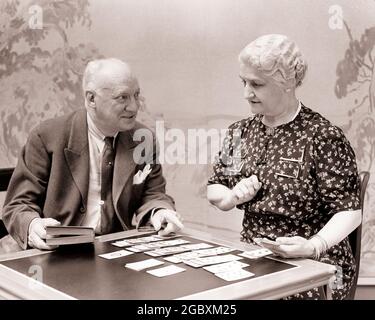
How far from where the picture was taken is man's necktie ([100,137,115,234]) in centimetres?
267

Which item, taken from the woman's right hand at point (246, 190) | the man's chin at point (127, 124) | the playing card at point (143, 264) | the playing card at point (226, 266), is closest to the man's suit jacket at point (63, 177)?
the man's chin at point (127, 124)

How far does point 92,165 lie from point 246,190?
0.76m

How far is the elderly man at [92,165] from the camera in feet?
8.54

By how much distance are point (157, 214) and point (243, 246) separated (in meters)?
0.48

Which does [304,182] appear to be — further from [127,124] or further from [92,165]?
[92,165]

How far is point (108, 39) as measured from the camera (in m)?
3.88

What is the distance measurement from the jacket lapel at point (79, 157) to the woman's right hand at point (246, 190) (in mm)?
690

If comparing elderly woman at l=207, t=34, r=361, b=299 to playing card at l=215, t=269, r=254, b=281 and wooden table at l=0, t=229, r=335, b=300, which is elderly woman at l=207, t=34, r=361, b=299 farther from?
playing card at l=215, t=269, r=254, b=281

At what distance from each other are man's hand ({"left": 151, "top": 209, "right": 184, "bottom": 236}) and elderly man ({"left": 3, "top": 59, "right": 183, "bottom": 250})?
1cm

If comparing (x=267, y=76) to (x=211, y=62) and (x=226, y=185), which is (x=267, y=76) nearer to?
(x=226, y=185)

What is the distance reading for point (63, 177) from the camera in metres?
2.63

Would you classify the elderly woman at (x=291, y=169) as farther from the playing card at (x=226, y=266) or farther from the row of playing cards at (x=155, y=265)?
the row of playing cards at (x=155, y=265)

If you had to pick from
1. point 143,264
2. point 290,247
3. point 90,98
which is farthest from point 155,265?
point 90,98
